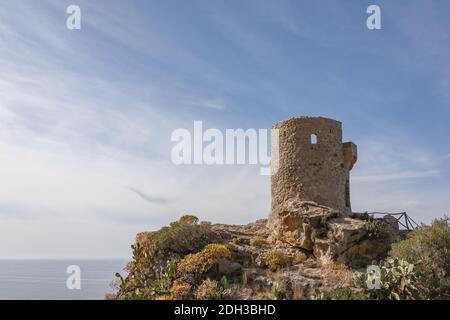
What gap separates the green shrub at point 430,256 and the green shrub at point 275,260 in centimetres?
449

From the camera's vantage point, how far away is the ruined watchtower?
23.0 m

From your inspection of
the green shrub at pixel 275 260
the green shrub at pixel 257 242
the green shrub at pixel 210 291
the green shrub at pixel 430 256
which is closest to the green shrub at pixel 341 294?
the green shrub at pixel 430 256

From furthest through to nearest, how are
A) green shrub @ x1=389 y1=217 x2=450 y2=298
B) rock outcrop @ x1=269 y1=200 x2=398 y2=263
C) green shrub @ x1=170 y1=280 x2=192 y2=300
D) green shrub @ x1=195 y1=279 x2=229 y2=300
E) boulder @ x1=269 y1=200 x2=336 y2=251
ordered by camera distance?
boulder @ x1=269 y1=200 x2=336 y2=251
rock outcrop @ x1=269 y1=200 x2=398 y2=263
green shrub @ x1=170 y1=280 x2=192 y2=300
green shrub @ x1=389 y1=217 x2=450 y2=298
green shrub @ x1=195 y1=279 x2=229 y2=300

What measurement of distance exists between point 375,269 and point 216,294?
6.21 metres

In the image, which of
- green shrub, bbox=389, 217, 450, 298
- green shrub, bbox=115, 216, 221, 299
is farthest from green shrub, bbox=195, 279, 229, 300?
green shrub, bbox=389, 217, 450, 298

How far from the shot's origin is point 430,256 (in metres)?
17.6

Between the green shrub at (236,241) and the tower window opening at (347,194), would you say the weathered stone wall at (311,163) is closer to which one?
the tower window opening at (347,194)

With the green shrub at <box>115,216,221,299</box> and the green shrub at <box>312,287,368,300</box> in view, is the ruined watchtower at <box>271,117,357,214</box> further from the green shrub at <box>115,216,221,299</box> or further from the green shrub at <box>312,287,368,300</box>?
the green shrub at <box>312,287,368,300</box>

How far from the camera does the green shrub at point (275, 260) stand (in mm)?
19250

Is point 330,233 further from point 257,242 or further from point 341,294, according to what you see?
point 341,294
